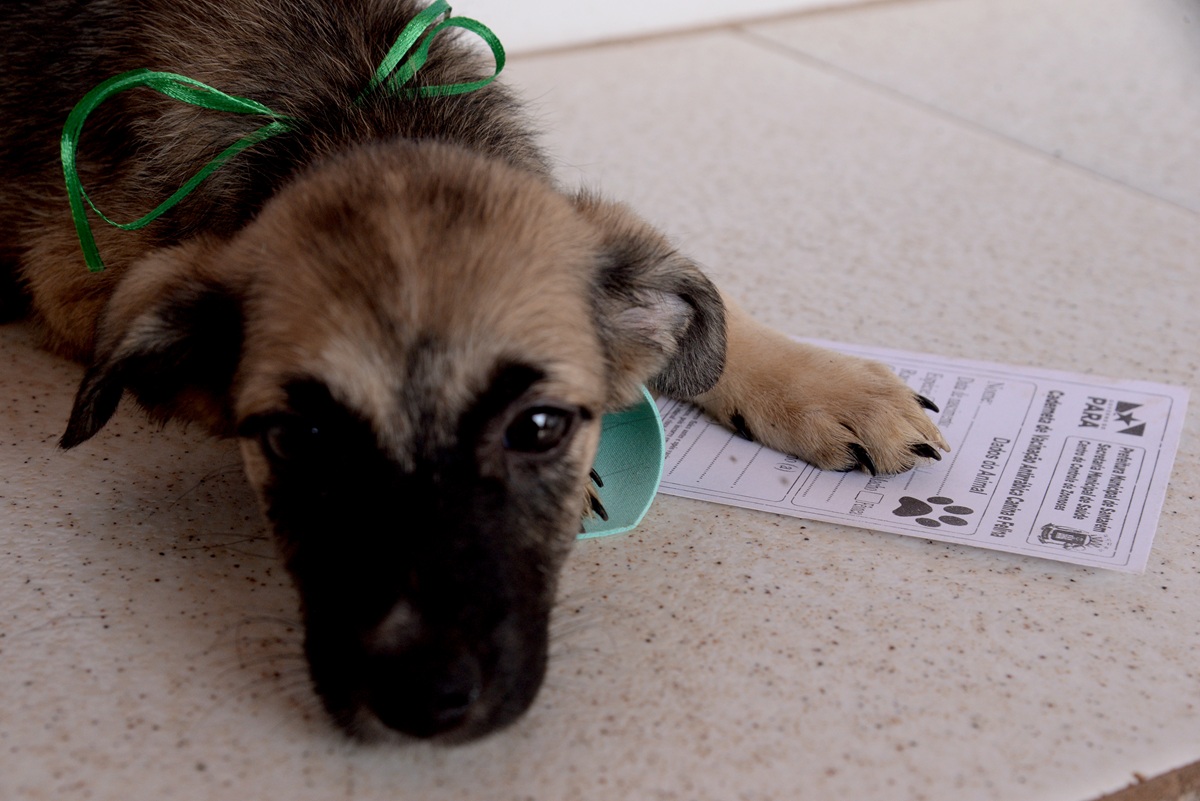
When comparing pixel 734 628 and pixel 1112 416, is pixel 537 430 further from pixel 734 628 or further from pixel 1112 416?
pixel 1112 416

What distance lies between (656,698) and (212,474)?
103cm

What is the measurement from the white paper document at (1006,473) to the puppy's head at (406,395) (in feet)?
1.59

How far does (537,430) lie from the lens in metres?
1.68

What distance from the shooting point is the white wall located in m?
4.82

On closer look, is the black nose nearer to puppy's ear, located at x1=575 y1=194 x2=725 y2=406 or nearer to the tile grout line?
puppy's ear, located at x1=575 y1=194 x2=725 y2=406

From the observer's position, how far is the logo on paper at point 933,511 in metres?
2.05

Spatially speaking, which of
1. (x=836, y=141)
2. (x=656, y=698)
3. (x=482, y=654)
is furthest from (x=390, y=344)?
(x=836, y=141)

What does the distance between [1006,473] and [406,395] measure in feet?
3.90

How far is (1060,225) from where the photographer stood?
335 centimetres

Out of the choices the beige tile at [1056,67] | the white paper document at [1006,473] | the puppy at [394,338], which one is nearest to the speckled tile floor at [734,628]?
the white paper document at [1006,473]

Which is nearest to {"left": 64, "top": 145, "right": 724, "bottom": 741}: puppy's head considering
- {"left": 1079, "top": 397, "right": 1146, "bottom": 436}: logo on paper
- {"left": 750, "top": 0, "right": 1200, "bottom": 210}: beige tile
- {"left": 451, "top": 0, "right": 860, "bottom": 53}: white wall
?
{"left": 1079, "top": 397, "right": 1146, "bottom": 436}: logo on paper

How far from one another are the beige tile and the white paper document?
1467 millimetres

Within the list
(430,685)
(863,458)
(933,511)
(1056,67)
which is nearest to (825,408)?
(863,458)

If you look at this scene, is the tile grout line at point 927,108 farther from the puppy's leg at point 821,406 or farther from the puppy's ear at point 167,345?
the puppy's ear at point 167,345
